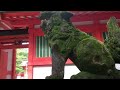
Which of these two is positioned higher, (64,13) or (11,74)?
(64,13)

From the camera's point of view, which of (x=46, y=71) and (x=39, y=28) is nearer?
(x=46, y=71)

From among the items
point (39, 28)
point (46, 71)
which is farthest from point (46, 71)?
point (39, 28)

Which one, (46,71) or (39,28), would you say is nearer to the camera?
(46,71)

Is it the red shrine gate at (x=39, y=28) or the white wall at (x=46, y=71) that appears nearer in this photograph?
the white wall at (x=46, y=71)

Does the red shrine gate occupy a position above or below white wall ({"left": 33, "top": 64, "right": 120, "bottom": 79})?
above

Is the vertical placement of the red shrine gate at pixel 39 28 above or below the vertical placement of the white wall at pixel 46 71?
above

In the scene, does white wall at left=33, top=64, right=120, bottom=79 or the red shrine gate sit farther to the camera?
the red shrine gate

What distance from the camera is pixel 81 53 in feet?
7.89

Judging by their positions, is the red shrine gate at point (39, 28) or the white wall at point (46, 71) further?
the red shrine gate at point (39, 28)

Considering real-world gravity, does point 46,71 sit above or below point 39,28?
below

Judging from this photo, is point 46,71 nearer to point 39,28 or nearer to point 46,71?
point 46,71
